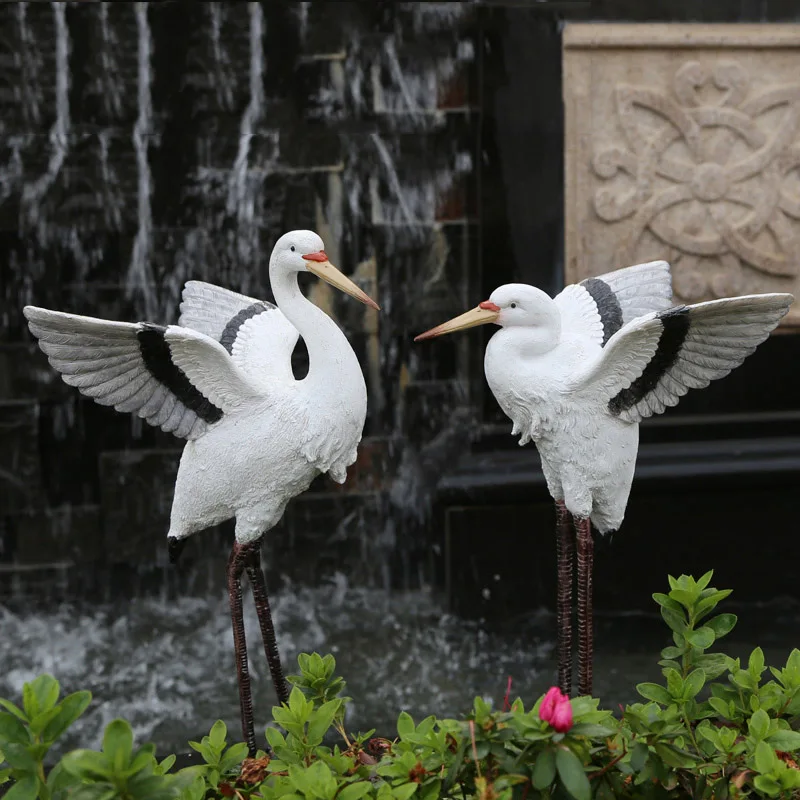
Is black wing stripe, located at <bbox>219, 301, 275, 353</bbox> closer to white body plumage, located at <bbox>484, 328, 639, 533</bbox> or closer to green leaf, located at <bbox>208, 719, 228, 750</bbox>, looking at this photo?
white body plumage, located at <bbox>484, 328, 639, 533</bbox>

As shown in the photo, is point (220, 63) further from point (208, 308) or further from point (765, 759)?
point (765, 759)

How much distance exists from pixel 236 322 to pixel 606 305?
78cm

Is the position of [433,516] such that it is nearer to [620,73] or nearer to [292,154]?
[292,154]

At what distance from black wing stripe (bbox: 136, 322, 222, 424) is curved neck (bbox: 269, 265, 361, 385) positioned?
20cm

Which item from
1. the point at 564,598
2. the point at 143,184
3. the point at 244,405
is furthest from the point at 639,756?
the point at 143,184

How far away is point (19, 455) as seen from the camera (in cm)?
390

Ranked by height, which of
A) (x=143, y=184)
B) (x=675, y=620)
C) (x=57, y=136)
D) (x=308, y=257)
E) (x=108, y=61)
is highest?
(x=108, y=61)

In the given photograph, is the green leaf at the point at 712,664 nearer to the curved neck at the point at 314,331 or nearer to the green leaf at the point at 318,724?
the green leaf at the point at 318,724

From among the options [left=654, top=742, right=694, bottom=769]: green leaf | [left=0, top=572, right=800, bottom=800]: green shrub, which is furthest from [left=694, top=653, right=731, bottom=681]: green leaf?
[left=654, top=742, right=694, bottom=769]: green leaf

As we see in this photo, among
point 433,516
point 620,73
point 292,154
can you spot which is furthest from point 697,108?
point 433,516

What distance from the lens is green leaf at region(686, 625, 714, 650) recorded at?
174 centimetres

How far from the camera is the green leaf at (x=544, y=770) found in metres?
1.39

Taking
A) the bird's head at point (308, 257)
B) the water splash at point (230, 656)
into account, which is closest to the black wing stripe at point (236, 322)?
the bird's head at point (308, 257)

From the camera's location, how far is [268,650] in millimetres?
2115
